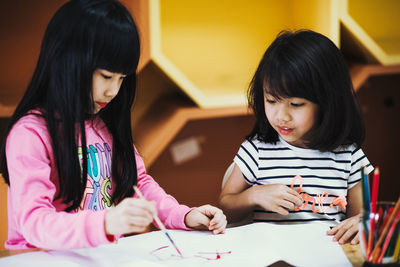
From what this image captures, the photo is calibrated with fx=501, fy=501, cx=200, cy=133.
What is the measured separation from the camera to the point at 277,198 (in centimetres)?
95

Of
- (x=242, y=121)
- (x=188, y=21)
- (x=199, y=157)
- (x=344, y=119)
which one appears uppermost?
(x=188, y=21)

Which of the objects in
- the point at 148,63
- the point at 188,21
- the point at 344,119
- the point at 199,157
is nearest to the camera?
the point at 344,119

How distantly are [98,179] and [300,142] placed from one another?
44cm

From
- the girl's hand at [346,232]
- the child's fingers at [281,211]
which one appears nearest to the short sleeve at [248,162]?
the child's fingers at [281,211]

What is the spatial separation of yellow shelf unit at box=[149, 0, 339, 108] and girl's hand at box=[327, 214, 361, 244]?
0.74m

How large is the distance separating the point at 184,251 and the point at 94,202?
21 cm

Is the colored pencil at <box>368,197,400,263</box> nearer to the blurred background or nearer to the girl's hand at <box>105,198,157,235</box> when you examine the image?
the girl's hand at <box>105,198,157,235</box>

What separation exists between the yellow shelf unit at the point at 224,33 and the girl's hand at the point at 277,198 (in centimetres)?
59

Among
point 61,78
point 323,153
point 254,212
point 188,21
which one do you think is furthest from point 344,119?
point 188,21

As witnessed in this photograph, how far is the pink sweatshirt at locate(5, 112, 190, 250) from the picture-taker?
0.69m

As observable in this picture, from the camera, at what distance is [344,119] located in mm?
1017

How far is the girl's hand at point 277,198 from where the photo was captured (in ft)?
3.10

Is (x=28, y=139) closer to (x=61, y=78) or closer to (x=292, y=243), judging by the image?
(x=61, y=78)

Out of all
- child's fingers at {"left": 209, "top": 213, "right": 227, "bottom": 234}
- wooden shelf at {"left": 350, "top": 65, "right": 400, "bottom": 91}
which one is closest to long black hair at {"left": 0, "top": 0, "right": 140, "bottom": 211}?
child's fingers at {"left": 209, "top": 213, "right": 227, "bottom": 234}
